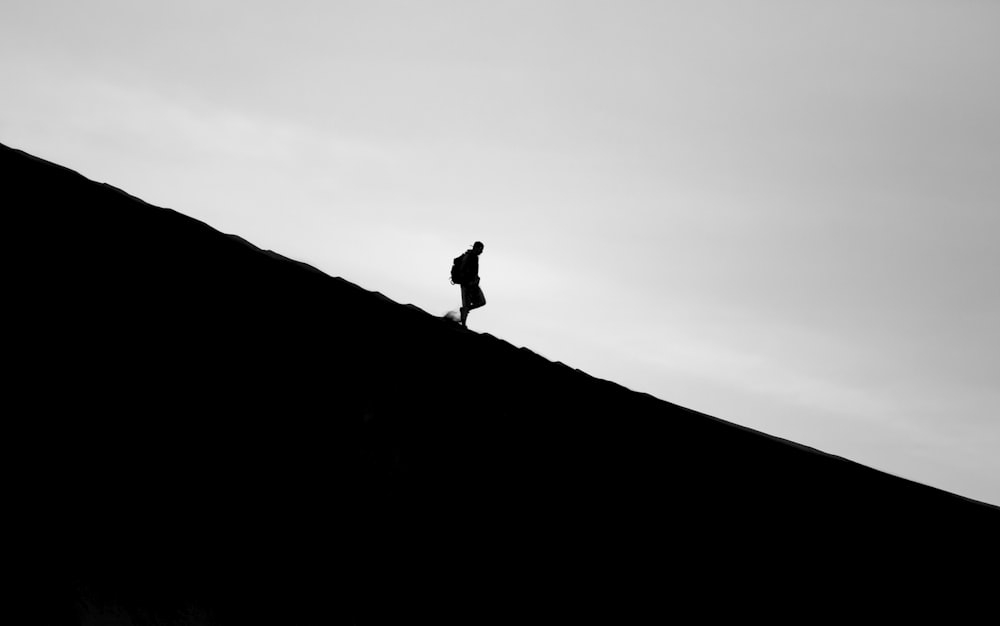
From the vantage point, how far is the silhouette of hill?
369cm

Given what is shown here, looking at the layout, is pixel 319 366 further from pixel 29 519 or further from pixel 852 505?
pixel 852 505

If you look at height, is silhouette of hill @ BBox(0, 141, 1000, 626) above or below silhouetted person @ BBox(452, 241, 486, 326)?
below

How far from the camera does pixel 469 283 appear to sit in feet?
35.6

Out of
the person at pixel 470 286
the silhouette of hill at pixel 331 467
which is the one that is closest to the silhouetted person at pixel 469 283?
the person at pixel 470 286

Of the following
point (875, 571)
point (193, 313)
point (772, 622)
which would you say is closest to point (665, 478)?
point (772, 622)

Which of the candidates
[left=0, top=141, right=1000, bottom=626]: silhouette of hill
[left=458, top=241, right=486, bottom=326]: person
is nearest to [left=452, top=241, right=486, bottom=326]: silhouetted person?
[left=458, top=241, right=486, bottom=326]: person

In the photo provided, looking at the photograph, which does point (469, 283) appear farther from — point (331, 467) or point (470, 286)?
point (331, 467)

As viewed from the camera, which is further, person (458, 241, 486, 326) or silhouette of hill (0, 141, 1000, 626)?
person (458, 241, 486, 326)

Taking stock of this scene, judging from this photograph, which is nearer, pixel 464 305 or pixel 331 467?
pixel 331 467

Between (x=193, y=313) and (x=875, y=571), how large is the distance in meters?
3.86

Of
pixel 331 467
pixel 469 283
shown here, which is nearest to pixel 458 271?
pixel 469 283

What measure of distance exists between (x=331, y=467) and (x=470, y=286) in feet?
22.5

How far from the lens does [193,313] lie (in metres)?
4.02

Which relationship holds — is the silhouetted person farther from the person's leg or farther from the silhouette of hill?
the silhouette of hill
